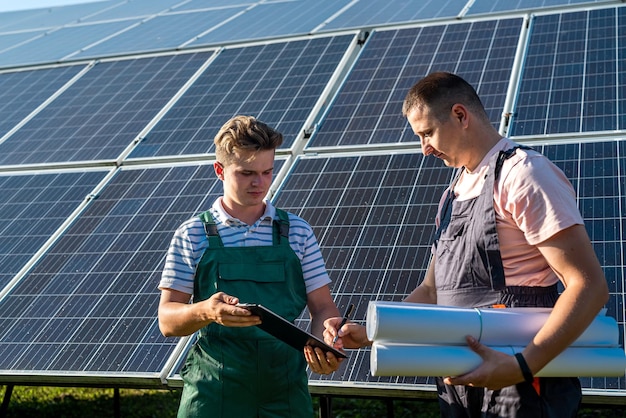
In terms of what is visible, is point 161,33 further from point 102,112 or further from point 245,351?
point 245,351

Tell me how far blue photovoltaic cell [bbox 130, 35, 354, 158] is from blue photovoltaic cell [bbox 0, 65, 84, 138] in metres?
1.90

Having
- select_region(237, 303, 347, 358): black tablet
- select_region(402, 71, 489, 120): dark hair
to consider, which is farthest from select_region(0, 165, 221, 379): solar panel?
select_region(402, 71, 489, 120): dark hair

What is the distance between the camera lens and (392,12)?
10.3m

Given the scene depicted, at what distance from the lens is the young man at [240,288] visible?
3947mm

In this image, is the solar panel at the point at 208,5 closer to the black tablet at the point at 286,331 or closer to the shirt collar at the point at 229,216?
the shirt collar at the point at 229,216

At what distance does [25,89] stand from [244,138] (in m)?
7.14

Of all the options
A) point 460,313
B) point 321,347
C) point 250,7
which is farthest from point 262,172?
point 250,7

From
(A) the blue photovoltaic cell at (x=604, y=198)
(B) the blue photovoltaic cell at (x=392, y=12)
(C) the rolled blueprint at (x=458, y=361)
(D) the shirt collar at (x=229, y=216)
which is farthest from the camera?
(B) the blue photovoltaic cell at (x=392, y=12)

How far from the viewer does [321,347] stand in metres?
3.68

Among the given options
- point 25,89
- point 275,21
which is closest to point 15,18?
point 25,89

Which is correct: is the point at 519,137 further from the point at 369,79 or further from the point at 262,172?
the point at 262,172

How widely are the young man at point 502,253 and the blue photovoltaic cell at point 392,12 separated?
5771mm

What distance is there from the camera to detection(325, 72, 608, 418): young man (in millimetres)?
3338

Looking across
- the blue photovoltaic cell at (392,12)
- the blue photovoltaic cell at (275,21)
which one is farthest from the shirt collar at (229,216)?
the blue photovoltaic cell at (275,21)
